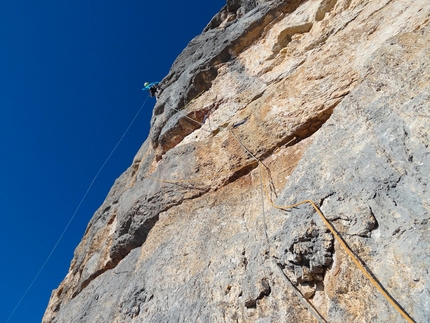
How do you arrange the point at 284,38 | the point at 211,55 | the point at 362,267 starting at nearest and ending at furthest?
1. the point at 362,267
2. the point at 284,38
3. the point at 211,55

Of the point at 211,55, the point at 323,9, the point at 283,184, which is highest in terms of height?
the point at 211,55

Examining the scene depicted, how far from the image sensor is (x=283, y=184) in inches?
223

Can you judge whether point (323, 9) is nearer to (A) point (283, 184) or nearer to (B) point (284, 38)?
Result: (B) point (284, 38)

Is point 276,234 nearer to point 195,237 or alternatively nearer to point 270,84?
point 195,237

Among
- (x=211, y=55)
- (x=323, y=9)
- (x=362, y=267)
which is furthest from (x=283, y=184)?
(x=211, y=55)

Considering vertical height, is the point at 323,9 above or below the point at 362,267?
above

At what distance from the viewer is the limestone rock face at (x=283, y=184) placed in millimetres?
3309

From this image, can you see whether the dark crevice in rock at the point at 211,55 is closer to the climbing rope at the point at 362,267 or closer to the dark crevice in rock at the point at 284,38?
the dark crevice in rock at the point at 284,38

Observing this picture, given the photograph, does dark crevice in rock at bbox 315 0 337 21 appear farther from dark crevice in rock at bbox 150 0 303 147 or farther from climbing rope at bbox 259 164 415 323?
climbing rope at bbox 259 164 415 323

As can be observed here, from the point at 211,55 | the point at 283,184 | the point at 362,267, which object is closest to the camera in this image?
the point at 362,267

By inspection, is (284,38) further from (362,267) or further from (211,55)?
(362,267)

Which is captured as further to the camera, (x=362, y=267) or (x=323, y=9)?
(x=323, y=9)

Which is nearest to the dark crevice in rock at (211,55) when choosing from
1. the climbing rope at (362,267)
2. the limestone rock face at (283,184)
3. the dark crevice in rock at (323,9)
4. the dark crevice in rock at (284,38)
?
the limestone rock face at (283,184)

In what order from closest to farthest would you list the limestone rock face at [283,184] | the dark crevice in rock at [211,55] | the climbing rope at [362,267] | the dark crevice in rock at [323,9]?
the climbing rope at [362,267]
the limestone rock face at [283,184]
the dark crevice in rock at [323,9]
the dark crevice in rock at [211,55]
